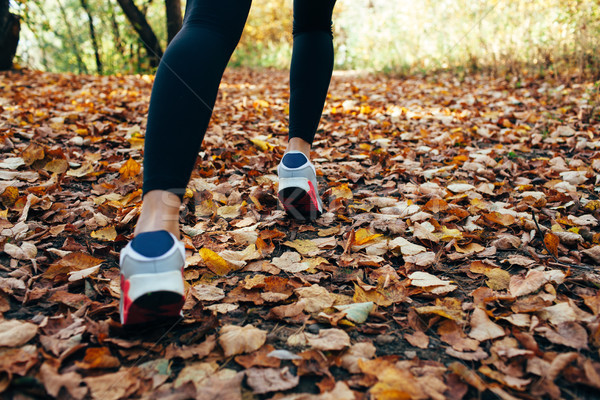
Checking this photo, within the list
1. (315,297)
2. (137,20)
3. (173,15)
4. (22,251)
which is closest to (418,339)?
(315,297)

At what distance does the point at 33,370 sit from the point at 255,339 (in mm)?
459

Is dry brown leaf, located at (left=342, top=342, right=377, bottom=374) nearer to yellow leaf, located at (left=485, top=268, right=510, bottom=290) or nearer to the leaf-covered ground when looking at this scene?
the leaf-covered ground

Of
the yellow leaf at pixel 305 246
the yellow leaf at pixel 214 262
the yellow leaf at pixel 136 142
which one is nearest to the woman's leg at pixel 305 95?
the yellow leaf at pixel 305 246

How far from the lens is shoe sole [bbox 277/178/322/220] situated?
1.51m

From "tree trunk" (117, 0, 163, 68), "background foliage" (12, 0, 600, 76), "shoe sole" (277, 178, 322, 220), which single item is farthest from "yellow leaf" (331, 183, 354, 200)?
"tree trunk" (117, 0, 163, 68)

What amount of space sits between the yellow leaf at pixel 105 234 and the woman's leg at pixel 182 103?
59 cm

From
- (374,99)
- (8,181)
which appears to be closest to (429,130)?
(374,99)

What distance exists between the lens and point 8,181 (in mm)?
1883

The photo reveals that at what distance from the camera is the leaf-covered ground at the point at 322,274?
0.86m

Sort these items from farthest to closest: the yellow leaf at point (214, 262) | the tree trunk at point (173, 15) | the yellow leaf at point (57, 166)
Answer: the tree trunk at point (173, 15), the yellow leaf at point (57, 166), the yellow leaf at point (214, 262)

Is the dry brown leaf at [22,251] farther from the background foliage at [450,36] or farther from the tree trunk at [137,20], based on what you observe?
the tree trunk at [137,20]

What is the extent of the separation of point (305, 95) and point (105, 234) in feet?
2.95

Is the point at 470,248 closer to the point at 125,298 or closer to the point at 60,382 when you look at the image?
the point at 125,298

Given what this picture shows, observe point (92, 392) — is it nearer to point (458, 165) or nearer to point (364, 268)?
point (364, 268)
